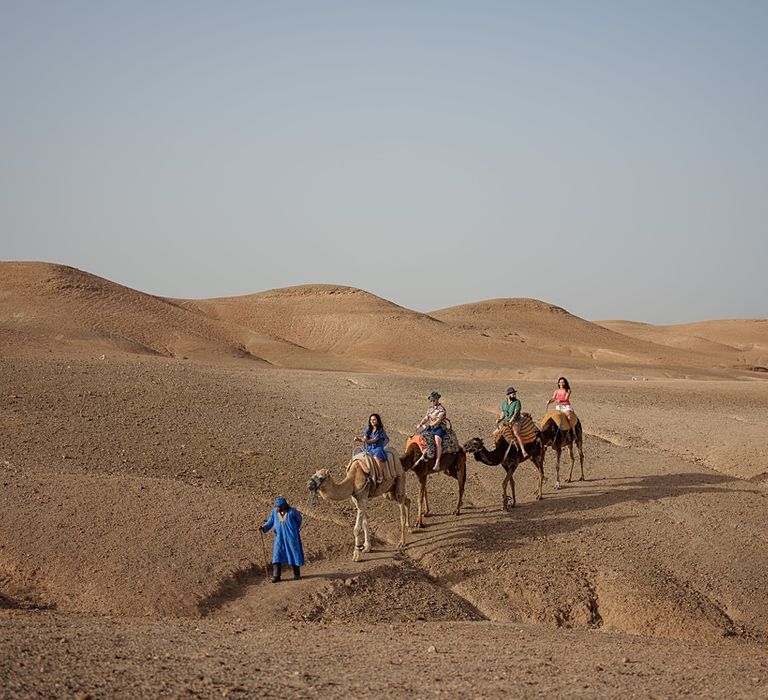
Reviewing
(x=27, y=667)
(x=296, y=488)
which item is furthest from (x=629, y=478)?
(x=27, y=667)

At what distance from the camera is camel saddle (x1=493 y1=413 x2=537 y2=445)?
57.7ft

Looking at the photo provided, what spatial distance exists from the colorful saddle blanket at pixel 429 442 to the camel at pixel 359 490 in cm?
122

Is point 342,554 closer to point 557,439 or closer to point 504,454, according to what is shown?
point 504,454

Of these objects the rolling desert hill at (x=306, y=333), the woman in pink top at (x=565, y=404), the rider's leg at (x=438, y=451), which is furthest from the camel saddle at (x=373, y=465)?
the rolling desert hill at (x=306, y=333)

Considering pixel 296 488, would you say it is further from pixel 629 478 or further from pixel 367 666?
pixel 367 666

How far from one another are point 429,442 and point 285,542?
167 inches

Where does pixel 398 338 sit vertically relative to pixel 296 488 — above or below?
above

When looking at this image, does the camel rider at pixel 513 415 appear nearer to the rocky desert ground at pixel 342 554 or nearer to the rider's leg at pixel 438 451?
the rocky desert ground at pixel 342 554

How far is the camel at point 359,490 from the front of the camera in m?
13.1

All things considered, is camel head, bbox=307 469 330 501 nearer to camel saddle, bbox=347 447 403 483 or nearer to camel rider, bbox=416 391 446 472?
camel saddle, bbox=347 447 403 483

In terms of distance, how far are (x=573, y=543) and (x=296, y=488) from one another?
17.7 ft

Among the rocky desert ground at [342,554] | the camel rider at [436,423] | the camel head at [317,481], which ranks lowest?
the rocky desert ground at [342,554]

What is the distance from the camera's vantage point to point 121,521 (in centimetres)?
1391

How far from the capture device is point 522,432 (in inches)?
698
